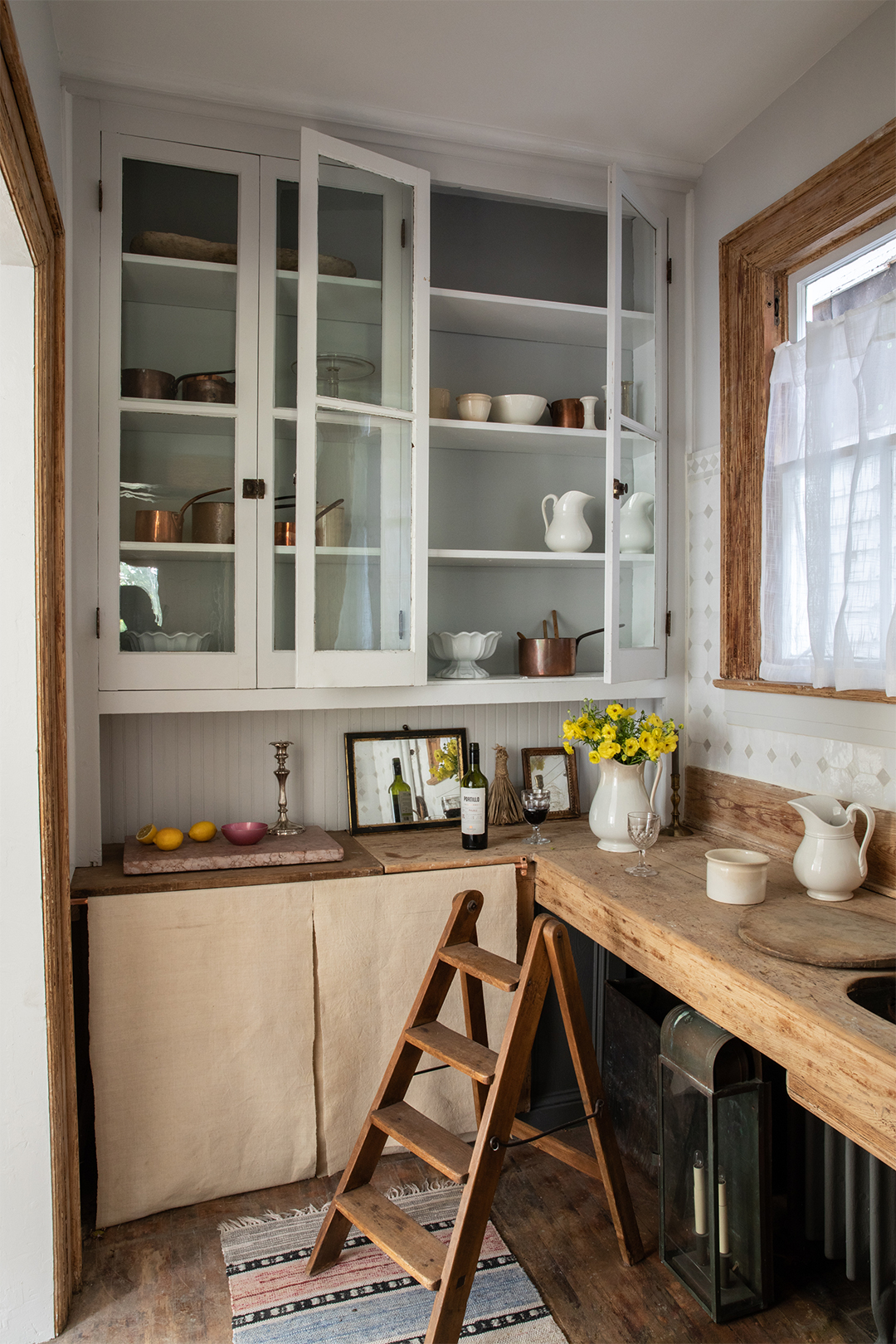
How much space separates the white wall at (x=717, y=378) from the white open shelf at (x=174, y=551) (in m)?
1.39

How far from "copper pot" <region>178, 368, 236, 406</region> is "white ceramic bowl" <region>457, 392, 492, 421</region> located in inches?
25.9

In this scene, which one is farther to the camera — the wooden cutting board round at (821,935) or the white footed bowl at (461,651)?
the white footed bowl at (461,651)

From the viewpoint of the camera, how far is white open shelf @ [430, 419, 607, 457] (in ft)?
8.41

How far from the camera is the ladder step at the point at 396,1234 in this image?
1689mm

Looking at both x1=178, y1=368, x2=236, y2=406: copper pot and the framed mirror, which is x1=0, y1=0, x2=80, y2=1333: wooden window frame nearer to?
x1=178, y1=368, x2=236, y2=406: copper pot

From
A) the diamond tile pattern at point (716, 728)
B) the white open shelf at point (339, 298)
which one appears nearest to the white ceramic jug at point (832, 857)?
the diamond tile pattern at point (716, 728)

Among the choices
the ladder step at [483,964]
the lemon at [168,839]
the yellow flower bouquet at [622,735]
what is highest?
the yellow flower bouquet at [622,735]

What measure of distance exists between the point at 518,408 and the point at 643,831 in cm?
127

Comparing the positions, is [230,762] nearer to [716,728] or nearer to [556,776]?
[556,776]

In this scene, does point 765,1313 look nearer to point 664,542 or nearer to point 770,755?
point 770,755

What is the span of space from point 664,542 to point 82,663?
1.65 m

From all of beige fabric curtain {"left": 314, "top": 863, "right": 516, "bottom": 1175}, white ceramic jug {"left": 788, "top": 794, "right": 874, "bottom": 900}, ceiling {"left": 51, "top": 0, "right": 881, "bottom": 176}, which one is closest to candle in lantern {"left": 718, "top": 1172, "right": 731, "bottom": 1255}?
white ceramic jug {"left": 788, "top": 794, "right": 874, "bottom": 900}

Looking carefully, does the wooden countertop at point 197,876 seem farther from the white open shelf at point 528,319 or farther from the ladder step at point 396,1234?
the white open shelf at point 528,319

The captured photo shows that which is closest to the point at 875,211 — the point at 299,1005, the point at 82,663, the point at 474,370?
the point at 474,370
